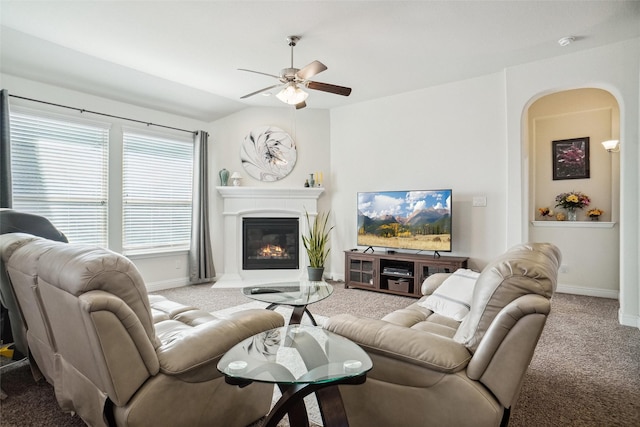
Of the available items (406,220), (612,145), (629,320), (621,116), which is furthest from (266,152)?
(629,320)

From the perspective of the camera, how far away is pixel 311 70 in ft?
9.12

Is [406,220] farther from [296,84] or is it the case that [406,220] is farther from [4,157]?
[4,157]

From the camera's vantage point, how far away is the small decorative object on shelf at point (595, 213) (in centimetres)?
454

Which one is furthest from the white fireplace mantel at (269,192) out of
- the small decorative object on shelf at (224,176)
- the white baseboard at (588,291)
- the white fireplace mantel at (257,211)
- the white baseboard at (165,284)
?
the white baseboard at (588,291)

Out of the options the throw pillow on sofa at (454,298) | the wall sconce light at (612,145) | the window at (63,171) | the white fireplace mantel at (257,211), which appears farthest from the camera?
the white fireplace mantel at (257,211)

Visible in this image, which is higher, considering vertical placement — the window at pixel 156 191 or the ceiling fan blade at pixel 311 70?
the ceiling fan blade at pixel 311 70

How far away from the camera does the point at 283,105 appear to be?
5.43m

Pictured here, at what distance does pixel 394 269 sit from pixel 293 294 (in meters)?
2.08

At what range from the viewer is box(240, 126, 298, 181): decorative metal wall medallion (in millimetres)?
5441

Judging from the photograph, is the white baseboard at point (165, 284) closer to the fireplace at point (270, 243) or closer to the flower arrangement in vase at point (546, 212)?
the fireplace at point (270, 243)

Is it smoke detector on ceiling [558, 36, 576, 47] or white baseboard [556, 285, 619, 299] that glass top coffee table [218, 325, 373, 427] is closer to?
smoke detector on ceiling [558, 36, 576, 47]

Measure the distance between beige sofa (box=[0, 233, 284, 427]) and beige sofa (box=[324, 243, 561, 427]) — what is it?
555 mm

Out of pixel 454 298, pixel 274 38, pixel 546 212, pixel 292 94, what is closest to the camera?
pixel 454 298

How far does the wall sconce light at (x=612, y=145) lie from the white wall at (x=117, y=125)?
559cm
